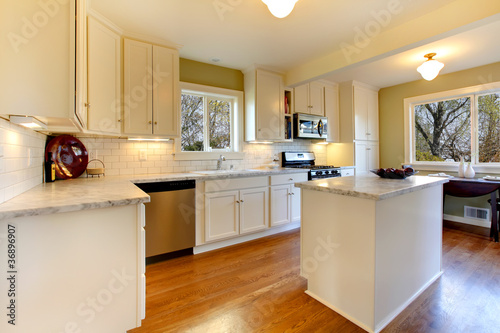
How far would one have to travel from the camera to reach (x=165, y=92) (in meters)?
2.77

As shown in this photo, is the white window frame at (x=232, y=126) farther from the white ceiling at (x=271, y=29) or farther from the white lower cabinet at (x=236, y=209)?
the white lower cabinet at (x=236, y=209)

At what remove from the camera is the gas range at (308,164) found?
12.3ft

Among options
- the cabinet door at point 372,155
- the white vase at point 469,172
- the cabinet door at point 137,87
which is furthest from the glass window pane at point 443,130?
the cabinet door at point 137,87

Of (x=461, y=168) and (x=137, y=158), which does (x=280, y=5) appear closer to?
(x=137, y=158)

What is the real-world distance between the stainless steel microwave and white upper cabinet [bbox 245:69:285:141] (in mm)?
315

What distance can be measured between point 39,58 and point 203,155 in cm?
224

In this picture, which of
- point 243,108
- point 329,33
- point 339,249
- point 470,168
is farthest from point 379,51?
point 470,168

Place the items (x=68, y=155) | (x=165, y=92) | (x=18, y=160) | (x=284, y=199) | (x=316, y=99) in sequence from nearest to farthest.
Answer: (x=18, y=160) < (x=68, y=155) < (x=165, y=92) < (x=284, y=199) < (x=316, y=99)

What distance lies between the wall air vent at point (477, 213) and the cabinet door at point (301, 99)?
9.84 feet

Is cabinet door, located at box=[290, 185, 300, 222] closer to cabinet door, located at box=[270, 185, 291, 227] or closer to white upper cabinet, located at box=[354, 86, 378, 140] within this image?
cabinet door, located at box=[270, 185, 291, 227]

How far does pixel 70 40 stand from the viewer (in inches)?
48.7

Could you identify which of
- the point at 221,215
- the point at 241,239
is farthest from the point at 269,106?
the point at 241,239

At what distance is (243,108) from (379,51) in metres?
1.91

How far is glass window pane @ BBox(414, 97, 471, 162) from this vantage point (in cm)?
391
